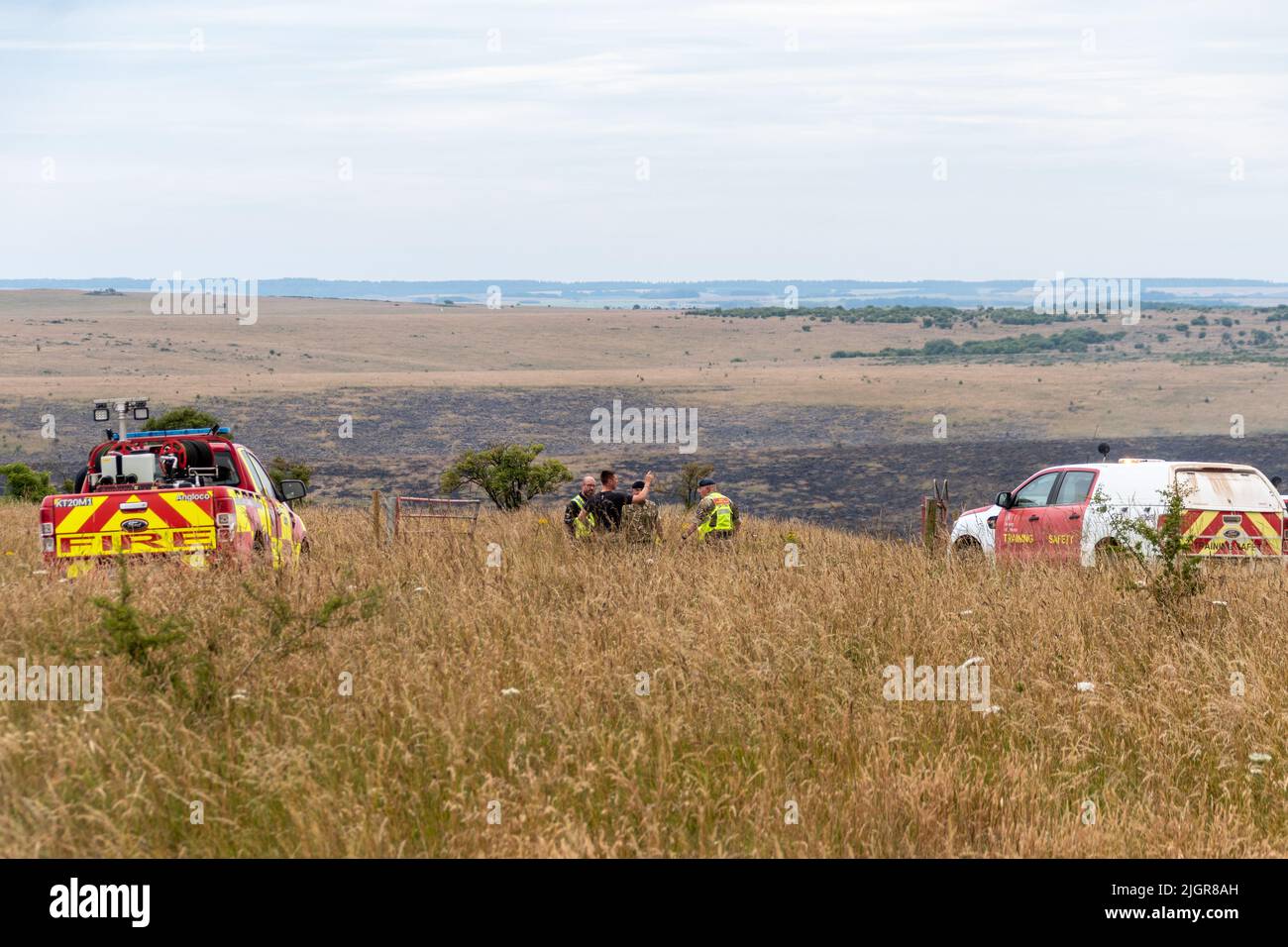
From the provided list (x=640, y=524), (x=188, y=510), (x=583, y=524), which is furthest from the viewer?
(x=583, y=524)

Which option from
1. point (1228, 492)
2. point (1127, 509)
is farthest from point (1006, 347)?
point (1228, 492)

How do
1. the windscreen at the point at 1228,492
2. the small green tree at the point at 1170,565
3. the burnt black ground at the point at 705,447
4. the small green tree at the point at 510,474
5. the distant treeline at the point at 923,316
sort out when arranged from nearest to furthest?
the small green tree at the point at 1170,565, the windscreen at the point at 1228,492, the small green tree at the point at 510,474, the burnt black ground at the point at 705,447, the distant treeline at the point at 923,316

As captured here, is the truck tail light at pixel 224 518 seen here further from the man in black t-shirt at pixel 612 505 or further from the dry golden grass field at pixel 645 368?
the dry golden grass field at pixel 645 368

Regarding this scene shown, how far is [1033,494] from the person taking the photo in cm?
1745

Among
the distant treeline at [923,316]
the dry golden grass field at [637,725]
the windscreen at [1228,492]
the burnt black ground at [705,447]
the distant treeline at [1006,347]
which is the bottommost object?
the burnt black ground at [705,447]

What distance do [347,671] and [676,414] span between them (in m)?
61.9

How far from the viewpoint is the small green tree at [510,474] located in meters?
32.2

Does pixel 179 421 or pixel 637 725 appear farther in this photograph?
pixel 179 421

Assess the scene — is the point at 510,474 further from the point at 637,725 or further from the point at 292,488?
the point at 637,725

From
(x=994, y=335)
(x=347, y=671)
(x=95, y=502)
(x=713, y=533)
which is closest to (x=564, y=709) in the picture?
(x=347, y=671)

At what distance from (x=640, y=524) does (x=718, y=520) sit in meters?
1.23

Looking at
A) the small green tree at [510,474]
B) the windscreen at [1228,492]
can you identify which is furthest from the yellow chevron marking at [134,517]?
the small green tree at [510,474]

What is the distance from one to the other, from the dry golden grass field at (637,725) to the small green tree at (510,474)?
69.3 ft
